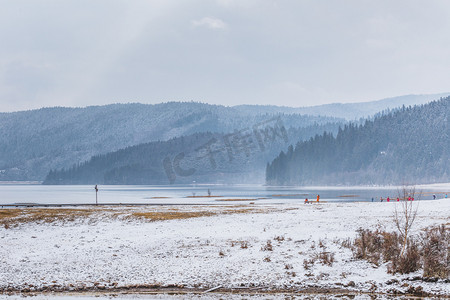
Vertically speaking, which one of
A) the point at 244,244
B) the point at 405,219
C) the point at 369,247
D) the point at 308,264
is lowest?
the point at 308,264

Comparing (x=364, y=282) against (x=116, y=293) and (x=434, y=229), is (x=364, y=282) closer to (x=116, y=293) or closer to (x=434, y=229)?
(x=434, y=229)

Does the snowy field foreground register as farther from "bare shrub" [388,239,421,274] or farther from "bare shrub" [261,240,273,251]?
"bare shrub" [388,239,421,274]

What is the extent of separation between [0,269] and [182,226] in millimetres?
15809

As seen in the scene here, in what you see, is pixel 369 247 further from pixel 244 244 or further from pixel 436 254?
pixel 244 244

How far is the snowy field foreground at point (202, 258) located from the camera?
24531mm

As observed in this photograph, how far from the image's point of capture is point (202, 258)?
1125 inches

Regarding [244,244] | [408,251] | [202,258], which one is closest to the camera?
[408,251]

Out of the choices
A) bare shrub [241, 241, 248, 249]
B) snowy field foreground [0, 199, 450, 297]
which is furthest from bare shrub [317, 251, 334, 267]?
bare shrub [241, 241, 248, 249]

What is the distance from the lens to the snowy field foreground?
24.5m

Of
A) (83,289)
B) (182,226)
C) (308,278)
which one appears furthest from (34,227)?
(308,278)

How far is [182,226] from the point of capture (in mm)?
40688

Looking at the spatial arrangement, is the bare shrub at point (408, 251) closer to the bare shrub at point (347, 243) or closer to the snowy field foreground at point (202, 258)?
the bare shrub at point (347, 243)

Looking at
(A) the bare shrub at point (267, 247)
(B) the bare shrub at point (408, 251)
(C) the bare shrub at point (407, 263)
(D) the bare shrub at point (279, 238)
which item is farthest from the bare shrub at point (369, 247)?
(A) the bare shrub at point (267, 247)

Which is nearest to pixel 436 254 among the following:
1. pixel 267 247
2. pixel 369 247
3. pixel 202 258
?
pixel 369 247
